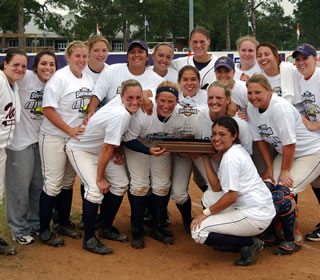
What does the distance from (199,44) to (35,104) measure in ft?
6.69

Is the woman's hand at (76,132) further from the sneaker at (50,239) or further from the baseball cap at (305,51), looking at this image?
the baseball cap at (305,51)

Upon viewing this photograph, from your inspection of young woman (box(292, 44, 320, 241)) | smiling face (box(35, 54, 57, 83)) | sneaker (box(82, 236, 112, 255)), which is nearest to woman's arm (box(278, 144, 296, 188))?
young woman (box(292, 44, 320, 241))

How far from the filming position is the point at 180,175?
4.89 m

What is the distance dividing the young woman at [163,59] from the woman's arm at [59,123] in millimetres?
1302

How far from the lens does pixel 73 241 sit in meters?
4.96

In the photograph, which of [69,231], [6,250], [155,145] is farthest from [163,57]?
[6,250]

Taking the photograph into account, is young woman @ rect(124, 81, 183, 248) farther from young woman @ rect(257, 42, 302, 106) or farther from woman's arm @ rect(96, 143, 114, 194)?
young woman @ rect(257, 42, 302, 106)

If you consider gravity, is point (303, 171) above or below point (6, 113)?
below

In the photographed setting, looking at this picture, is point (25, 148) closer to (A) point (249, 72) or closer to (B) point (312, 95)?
(A) point (249, 72)

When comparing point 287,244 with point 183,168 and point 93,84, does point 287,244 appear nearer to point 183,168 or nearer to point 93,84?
point 183,168

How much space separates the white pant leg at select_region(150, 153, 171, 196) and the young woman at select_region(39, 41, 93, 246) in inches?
33.6

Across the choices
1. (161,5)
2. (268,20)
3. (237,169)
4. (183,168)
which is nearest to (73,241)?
(183,168)

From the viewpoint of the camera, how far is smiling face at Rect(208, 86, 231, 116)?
4289 mm

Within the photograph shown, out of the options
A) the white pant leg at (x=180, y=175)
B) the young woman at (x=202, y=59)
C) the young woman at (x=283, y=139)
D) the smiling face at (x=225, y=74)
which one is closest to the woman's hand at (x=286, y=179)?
the young woman at (x=283, y=139)
